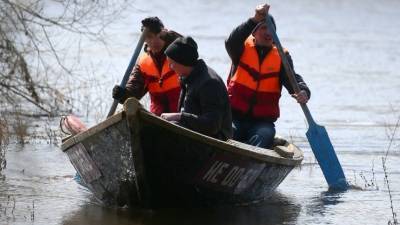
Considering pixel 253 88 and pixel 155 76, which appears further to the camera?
pixel 253 88

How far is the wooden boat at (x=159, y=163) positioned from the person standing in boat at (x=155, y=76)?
967 millimetres

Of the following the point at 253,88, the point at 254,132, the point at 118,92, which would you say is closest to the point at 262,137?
the point at 254,132

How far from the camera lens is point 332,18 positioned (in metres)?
31.2

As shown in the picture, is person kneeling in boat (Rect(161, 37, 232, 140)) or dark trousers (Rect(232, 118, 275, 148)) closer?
person kneeling in boat (Rect(161, 37, 232, 140))

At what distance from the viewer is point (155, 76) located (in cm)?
977

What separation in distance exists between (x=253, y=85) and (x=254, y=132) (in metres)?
0.40

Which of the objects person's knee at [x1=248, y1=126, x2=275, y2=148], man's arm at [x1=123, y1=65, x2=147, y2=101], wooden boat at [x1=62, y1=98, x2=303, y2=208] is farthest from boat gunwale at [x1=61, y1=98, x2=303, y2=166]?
man's arm at [x1=123, y1=65, x2=147, y2=101]

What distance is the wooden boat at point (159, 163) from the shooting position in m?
8.31

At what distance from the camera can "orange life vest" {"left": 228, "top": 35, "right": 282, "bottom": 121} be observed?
10094 mm

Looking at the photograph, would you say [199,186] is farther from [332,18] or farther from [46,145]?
[332,18]

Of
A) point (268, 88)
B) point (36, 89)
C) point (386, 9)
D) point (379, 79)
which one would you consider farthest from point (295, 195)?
point (386, 9)

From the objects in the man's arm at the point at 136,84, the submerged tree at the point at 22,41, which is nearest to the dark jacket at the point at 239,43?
the man's arm at the point at 136,84

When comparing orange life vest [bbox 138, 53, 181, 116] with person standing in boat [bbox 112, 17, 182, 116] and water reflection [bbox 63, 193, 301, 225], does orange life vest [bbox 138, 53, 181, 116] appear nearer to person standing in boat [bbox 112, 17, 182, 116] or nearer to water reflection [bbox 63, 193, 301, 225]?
person standing in boat [bbox 112, 17, 182, 116]

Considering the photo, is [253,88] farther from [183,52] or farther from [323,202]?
[183,52]
